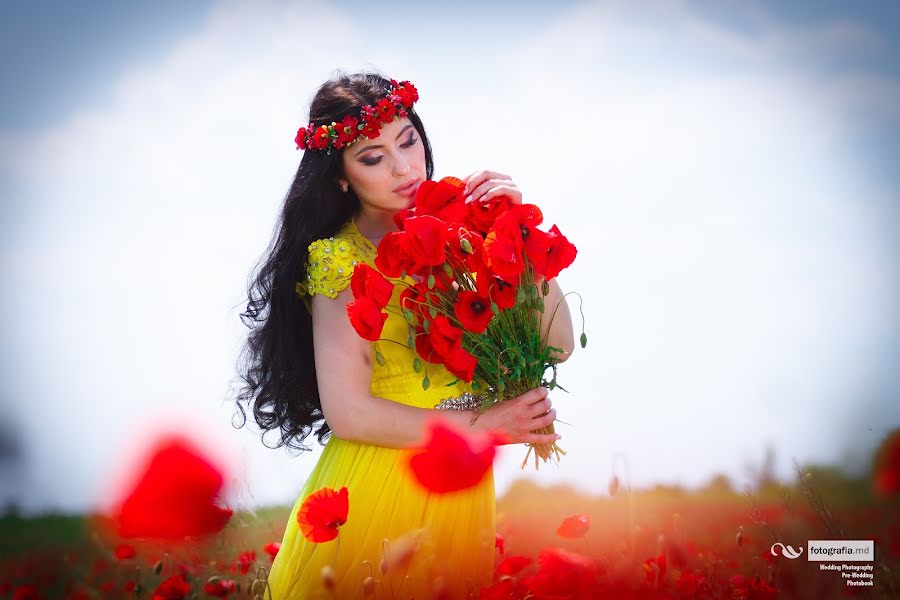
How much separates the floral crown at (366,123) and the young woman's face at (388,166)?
1.0 inches

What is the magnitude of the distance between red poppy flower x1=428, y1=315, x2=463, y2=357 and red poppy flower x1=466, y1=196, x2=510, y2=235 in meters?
0.36

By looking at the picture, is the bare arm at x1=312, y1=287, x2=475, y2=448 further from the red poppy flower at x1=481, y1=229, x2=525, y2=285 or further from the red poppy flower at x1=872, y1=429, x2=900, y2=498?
the red poppy flower at x1=872, y1=429, x2=900, y2=498

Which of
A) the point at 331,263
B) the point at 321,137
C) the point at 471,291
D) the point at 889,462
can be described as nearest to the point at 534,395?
the point at 471,291

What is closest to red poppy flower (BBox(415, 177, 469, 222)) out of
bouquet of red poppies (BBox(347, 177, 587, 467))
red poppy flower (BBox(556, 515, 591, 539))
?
bouquet of red poppies (BBox(347, 177, 587, 467))

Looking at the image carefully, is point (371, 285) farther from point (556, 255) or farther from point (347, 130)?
point (347, 130)

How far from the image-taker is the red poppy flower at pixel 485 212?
93.5 inches

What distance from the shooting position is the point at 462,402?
8.09 feet

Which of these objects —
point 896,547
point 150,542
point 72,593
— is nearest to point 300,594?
point 150,542

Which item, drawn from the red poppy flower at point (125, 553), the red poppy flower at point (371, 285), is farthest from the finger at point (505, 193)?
the red poppy flower at point (125, 553)

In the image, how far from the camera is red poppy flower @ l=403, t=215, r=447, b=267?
2105mm

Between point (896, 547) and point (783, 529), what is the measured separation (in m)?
1.10

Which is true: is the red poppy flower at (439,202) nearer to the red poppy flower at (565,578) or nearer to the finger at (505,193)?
the finger at (505,193)

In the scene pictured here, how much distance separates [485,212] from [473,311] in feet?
1.26

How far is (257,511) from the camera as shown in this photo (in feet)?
10.9
